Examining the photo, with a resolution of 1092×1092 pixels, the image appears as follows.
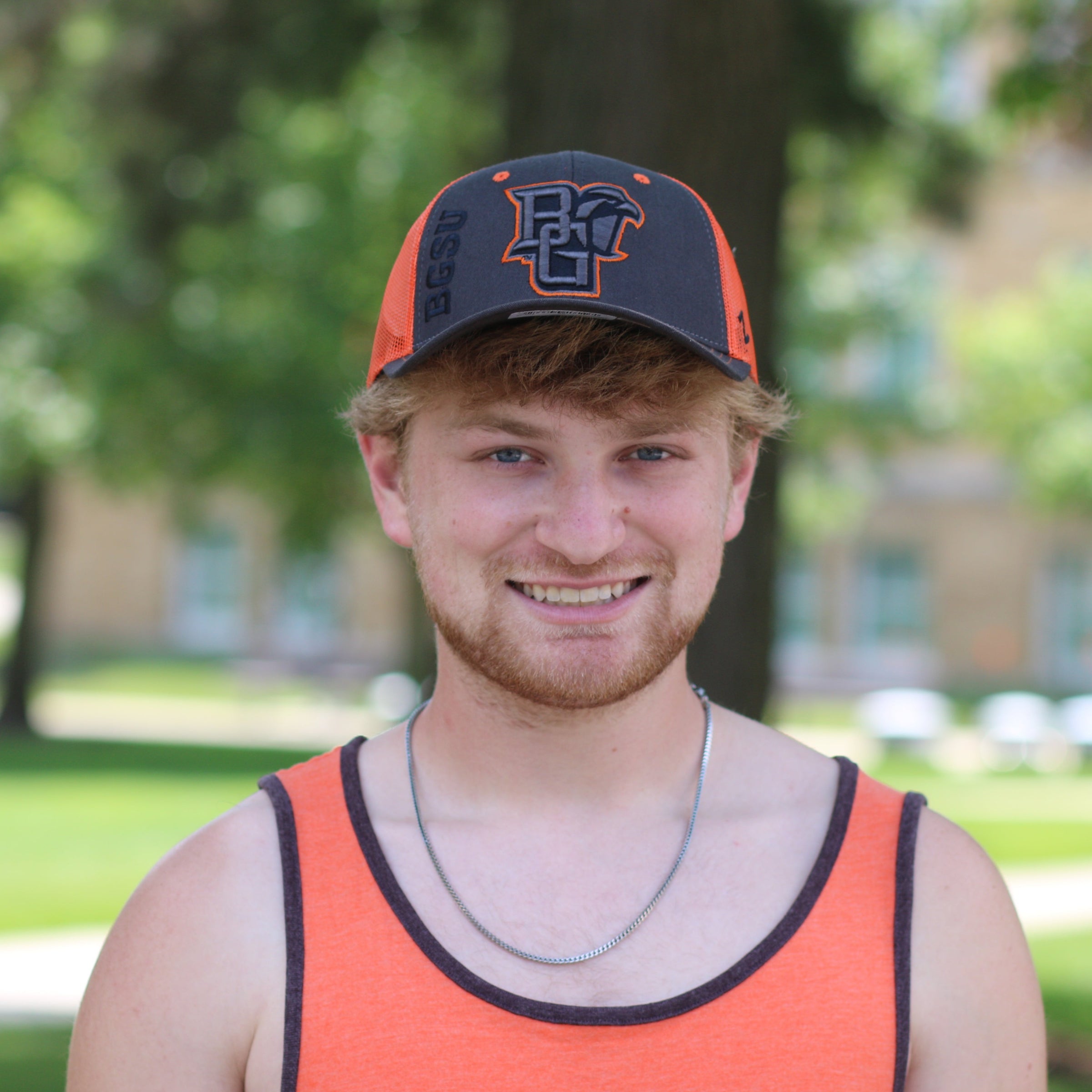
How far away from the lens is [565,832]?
86.0 inches

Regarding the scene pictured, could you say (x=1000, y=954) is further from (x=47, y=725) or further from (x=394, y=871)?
(x=47, y=725)

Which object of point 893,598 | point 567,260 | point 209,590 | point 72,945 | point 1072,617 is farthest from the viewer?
point 209,590

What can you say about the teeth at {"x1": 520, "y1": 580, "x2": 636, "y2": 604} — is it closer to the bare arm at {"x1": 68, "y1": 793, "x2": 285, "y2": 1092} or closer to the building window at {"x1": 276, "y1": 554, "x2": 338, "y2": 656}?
the bare arm at {"x1": 68, "y1": 793, "x2": 285, "y2": 1092}

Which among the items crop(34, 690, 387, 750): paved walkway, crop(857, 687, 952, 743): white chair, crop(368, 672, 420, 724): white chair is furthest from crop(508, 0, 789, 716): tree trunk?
crop(368, 672, 420, 724): white chair

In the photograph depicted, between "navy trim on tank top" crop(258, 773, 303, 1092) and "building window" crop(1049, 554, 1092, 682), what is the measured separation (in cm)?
3245

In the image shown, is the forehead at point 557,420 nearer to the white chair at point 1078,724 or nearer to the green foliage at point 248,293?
the green foliage at point 248,293

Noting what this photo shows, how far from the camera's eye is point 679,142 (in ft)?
15.3

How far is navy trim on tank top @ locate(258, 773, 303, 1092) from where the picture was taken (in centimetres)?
190

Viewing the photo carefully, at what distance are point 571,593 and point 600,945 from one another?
478 mm

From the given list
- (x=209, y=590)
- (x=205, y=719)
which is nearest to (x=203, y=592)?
(x=209, y=590)

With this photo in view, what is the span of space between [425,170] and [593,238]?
1414 cm

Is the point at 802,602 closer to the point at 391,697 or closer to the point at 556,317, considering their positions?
the point at 391,697

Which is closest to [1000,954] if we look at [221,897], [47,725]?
[221,897]

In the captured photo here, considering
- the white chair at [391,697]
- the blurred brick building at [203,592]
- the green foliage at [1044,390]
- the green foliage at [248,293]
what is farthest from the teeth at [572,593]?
the blurred brick building at [203,592]
